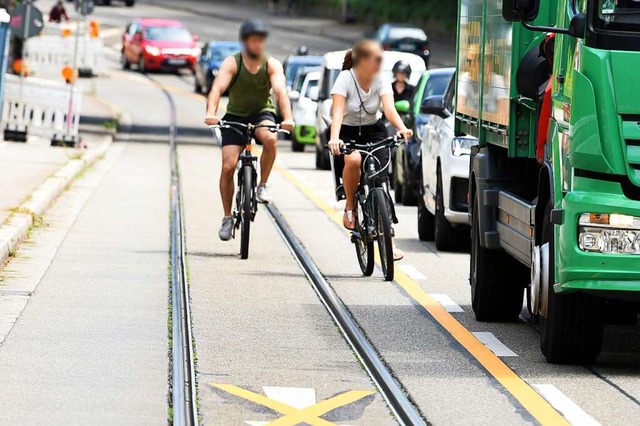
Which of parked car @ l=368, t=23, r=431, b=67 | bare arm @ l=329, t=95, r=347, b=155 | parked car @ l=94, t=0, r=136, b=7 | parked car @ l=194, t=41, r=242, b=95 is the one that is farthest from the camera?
parked car @ l=94, t=0, r=136, b=7

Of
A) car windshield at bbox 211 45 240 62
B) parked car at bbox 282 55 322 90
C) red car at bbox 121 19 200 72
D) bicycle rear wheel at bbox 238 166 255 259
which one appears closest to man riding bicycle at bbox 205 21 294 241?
bicycle rear wheel at bbox 238 166 255 259

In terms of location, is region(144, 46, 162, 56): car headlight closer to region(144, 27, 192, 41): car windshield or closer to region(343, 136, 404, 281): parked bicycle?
region(144, 27, 192, 41): car windshield

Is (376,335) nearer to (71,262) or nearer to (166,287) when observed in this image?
(166,287)

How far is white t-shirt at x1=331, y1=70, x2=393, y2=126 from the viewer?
13164 mm

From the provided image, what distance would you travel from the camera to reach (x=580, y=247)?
8430mm

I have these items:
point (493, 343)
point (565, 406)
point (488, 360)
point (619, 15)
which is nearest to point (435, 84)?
point (493, 343)

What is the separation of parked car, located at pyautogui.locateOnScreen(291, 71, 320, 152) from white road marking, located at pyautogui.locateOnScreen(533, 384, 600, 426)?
2169 centimetres

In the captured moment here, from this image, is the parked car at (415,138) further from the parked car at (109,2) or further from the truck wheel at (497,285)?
the parked car at (109,2)

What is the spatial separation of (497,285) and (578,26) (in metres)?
2.52

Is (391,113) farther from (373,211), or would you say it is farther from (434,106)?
(434,106)

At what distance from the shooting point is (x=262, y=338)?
991 cm

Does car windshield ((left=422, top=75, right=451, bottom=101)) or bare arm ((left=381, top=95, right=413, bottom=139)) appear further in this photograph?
car windshield ((left=422, top=75, right=451, bottom=101))

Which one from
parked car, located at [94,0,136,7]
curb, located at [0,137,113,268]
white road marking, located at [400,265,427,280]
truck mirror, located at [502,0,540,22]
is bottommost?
white road marking, located at [400,265,427,280]

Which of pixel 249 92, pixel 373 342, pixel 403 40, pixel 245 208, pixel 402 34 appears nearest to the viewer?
pixel 373 342
